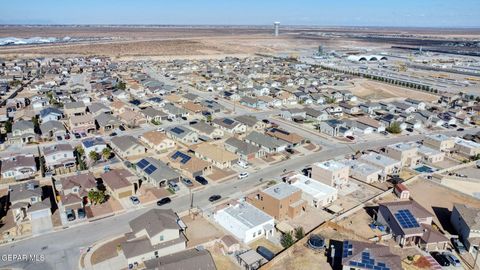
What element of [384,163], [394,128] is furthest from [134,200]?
[394,128]

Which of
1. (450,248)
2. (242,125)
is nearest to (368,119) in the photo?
(242,125)

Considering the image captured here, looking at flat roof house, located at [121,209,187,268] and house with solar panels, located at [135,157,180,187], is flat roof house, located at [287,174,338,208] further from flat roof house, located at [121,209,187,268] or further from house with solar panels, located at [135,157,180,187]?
flat roof house, located at [121,209,187,268]

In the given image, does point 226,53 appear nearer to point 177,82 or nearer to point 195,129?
point 177,82

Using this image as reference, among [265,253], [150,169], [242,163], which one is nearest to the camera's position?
[265,253]

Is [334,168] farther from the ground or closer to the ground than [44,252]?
farther from the ground

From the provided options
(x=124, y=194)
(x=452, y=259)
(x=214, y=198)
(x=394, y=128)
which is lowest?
(x=452, y=259)

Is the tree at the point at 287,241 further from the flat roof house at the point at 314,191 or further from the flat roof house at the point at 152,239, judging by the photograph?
the flat roof house at the point at 152,239

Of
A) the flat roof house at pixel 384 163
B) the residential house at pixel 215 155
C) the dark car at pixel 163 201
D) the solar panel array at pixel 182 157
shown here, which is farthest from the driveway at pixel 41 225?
the flat roof house at pixel 384 163

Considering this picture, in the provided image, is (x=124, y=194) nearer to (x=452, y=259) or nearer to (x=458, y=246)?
(x=452, y=259)
